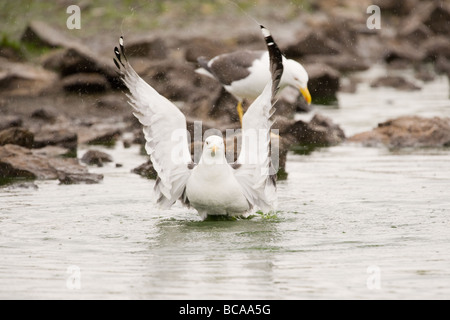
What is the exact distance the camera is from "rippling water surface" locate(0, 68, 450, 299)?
19.8ft

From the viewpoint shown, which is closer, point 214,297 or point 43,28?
point 214,297

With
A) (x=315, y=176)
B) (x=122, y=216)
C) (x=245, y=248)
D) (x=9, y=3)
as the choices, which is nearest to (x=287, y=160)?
(x=315, y=176)

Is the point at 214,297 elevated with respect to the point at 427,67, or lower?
lower

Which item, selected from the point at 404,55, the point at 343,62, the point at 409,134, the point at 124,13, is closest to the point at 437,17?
the point at 404,55

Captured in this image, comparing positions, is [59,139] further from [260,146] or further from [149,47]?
[149,47]

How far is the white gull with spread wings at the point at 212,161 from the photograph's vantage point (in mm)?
7859

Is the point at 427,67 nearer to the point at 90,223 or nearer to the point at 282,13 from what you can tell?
the point at 282,13

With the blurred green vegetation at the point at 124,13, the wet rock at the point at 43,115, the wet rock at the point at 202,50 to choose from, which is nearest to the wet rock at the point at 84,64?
the wet rock at the point at 202,50

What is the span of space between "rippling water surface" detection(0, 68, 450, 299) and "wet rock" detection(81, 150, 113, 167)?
0.68 meters

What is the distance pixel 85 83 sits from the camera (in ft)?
55.0

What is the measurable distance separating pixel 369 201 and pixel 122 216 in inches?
91.6

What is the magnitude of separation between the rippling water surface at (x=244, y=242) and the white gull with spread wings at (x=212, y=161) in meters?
0.21

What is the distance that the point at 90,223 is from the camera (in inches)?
317

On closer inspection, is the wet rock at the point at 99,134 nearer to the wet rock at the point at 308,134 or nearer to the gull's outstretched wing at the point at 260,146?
the wet rock at the point at 308,134
